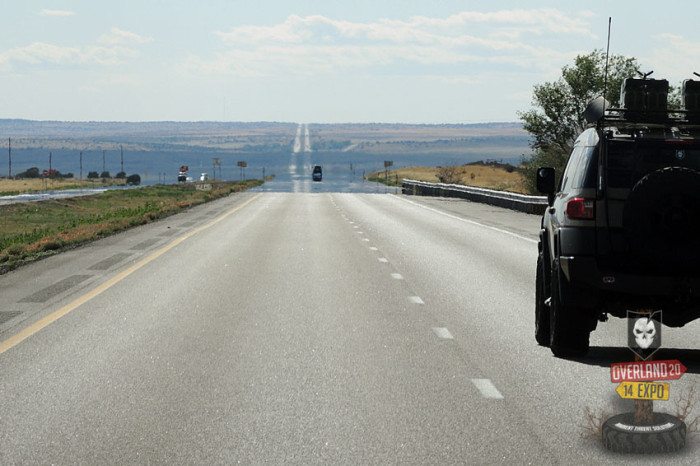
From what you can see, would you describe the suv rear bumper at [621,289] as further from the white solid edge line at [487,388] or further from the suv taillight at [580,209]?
the white solid edge line at [487,388]

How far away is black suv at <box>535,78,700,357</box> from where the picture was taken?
8125 millimetres

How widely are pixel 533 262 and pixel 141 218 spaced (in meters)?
18.8

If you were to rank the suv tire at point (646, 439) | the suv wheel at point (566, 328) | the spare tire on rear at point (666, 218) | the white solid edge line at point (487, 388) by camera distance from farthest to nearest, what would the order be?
the suv wheel at point (566, 328) → the spare tire on rear at point (666, 218) → the white solid edge line at point (487, 388) → the suv tire at point (646, 439)

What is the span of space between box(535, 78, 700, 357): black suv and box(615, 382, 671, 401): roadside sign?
1.78 metres

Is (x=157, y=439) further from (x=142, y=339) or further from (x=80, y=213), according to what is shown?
(x=80, y=213)

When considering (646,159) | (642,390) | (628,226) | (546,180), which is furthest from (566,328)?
(642,390)

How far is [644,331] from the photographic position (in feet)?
28.7

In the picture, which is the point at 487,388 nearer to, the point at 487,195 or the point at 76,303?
the point at 76,303

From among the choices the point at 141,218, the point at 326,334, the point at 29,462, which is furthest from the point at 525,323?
the point at 141,218

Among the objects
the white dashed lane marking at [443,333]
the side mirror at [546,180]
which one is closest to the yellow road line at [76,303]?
the white dashed lane marking at [443,333]

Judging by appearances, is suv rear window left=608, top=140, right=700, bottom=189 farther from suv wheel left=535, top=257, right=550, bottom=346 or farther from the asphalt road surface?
suv wheel left=535, top=257, right=550, bottom=346

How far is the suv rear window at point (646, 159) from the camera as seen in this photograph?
28.3ft

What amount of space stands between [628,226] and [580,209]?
1.70ft

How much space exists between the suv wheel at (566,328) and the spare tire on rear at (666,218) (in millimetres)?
980
